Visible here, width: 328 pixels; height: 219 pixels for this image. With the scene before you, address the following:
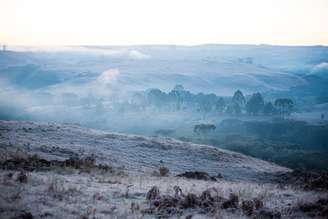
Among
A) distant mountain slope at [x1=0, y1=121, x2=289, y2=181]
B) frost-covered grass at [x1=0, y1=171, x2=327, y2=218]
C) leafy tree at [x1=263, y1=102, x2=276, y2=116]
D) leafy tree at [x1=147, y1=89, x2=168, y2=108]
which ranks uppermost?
leafy tree at [x1=147, y1=89, x2=168, y2=108]

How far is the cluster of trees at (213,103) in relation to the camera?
480 ft

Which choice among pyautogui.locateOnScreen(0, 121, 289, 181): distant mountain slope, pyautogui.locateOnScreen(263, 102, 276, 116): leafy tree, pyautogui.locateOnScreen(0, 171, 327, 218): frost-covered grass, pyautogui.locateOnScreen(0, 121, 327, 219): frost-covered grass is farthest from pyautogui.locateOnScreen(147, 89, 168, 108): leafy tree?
pyautogui.locateOnScreen(0, 171, 327, 218): frost-covered grass

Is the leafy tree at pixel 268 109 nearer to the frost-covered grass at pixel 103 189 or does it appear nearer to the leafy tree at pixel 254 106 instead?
the leafy tree at pixel 254 106

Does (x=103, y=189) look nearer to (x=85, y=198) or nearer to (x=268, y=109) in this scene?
(x=85, y=198)

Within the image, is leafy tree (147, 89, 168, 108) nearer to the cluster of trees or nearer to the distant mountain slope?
the cluster of trees

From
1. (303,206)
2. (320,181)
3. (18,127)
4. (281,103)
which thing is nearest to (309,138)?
(281,103)

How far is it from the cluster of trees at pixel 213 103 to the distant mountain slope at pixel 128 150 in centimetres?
10024

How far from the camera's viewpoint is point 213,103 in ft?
535

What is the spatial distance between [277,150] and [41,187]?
79.6m

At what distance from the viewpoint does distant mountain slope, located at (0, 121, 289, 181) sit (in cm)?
3566

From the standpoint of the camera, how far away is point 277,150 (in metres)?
88.1

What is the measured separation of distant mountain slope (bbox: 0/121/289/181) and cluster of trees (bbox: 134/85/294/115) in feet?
329

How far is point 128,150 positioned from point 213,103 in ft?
404

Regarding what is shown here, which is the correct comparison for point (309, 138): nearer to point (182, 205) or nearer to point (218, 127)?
point (218, 127)
